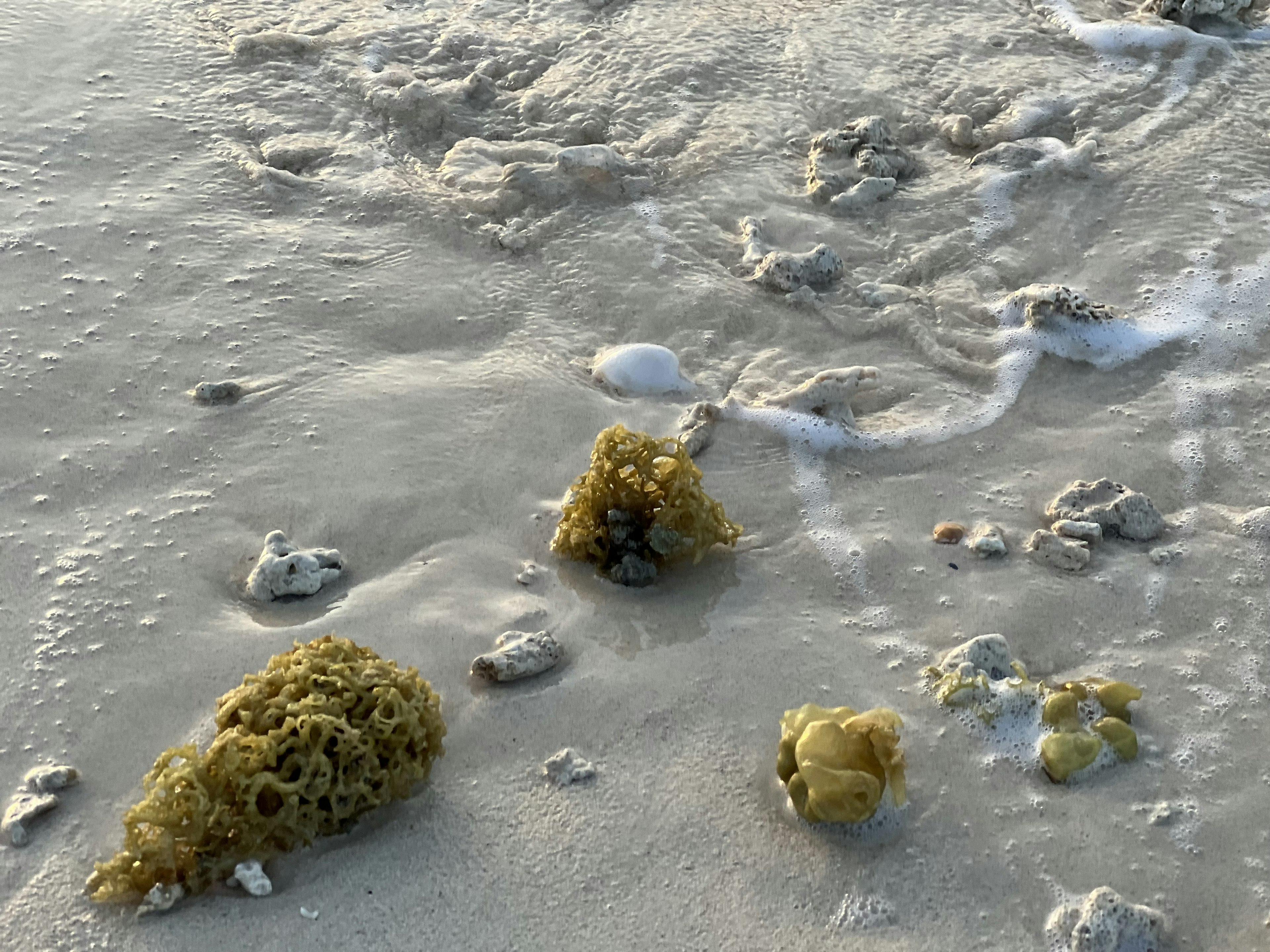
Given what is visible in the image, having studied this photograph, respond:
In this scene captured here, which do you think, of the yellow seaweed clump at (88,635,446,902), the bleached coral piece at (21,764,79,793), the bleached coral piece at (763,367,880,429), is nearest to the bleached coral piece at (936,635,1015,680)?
the bleached coral piece at (763,367,880,429)

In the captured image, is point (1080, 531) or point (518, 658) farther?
point (1080, 531)

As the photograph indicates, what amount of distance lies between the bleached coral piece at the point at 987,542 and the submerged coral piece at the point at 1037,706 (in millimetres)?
392

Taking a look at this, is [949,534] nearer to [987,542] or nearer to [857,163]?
[987,542]

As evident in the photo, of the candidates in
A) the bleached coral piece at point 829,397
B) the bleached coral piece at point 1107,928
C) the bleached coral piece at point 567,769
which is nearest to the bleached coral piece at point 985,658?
the bleached coral piece at point 1107,928

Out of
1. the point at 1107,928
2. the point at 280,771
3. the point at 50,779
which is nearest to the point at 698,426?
the point at 280,771

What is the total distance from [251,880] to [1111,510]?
249 centimetres

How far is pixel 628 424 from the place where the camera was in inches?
151

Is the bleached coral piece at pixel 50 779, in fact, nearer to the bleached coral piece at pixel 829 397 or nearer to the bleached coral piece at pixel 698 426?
the bleached coral piece at pixel 698 426

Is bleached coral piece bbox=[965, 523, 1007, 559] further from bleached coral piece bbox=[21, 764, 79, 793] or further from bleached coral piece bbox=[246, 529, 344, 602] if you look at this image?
bleached coral piece bbox=[21, 764, 79, 793]

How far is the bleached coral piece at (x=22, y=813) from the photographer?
242 centimetres

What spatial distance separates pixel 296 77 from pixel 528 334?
7.07 ft

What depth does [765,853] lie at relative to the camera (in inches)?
97.3

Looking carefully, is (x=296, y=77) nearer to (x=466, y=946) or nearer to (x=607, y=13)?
(x=607, y=13)

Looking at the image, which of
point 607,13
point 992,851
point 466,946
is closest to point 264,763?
point 466,946
